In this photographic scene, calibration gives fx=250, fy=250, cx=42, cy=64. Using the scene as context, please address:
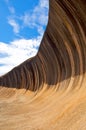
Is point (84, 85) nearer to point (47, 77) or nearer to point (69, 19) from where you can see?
point (69, 19)

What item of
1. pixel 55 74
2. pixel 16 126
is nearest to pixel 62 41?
pixel 55 74

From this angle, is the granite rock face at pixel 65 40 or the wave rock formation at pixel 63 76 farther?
the granite rock face at pixel 65 40

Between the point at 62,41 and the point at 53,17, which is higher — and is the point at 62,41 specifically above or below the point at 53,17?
below

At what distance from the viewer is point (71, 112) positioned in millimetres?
7031

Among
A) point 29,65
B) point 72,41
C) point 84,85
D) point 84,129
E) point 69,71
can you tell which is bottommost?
point 84,129

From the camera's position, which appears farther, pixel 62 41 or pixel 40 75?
pixel 40 75

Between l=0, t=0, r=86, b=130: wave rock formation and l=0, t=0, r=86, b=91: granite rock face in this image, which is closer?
l=0, t=0, r=86, b=130: wave rock formation

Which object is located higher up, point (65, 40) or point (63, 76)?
point (65, 40)

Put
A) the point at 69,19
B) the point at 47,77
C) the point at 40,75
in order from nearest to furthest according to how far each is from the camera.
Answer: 1. the point at 69,19
2. the point at 47,77
3. the point at 40,75

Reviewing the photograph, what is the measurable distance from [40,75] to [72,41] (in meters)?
11.0

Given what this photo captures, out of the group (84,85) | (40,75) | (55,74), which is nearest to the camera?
(84,85)

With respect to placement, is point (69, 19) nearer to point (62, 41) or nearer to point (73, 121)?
point (62, 41)

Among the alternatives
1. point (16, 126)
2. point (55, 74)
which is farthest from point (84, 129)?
point (55, 74)

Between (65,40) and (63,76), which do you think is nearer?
(65,40)
